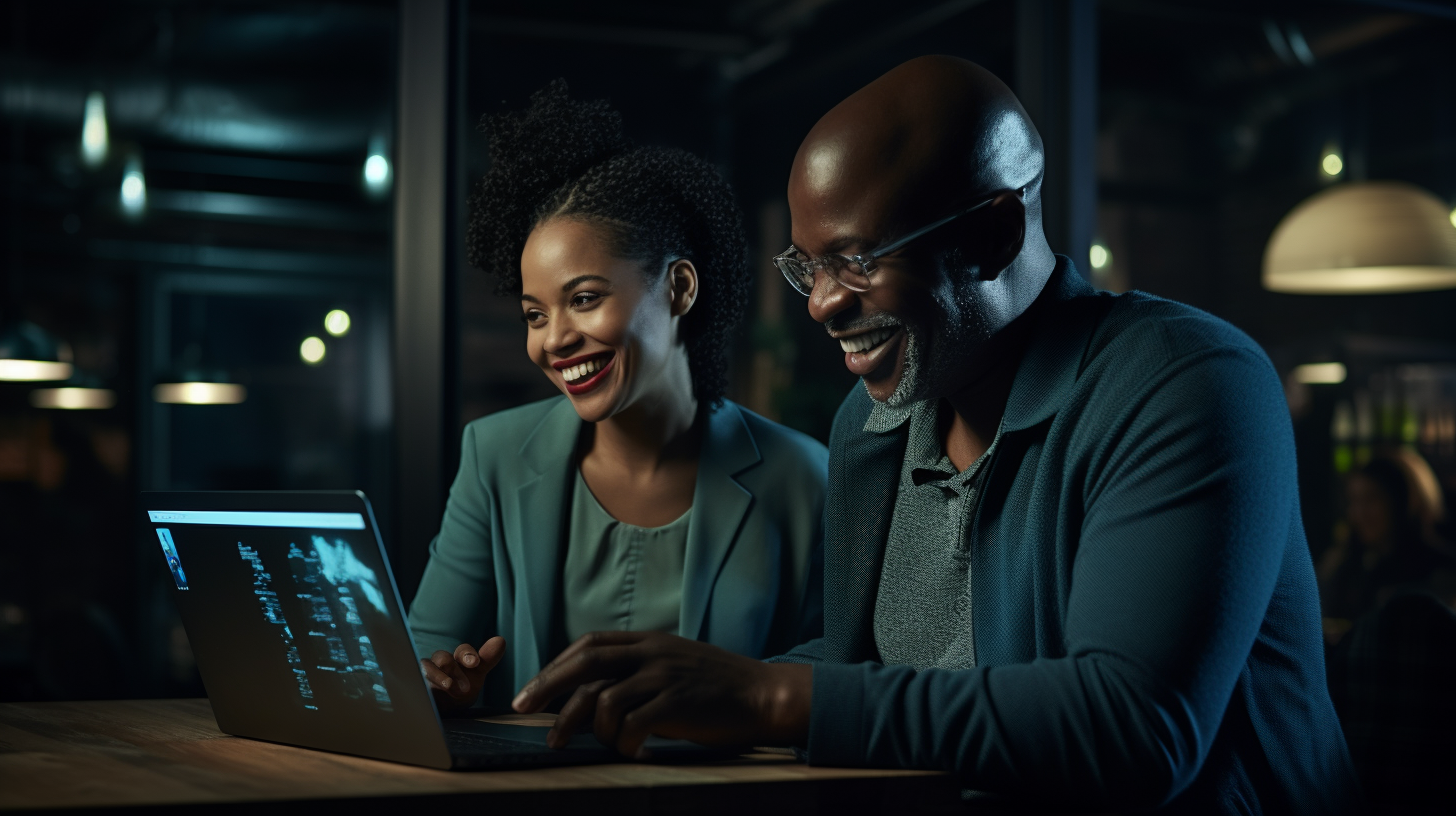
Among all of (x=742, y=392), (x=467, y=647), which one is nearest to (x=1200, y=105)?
(x=742, y=392)

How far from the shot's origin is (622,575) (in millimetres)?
1947

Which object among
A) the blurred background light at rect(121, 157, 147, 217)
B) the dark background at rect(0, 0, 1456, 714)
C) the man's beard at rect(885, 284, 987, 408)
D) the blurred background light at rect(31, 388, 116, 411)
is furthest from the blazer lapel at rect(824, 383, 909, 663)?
the blurred background light at rect(31, 388, 116, 411)

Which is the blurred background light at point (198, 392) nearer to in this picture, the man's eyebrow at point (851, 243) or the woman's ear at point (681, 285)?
the woman's ear at point (681, 285)

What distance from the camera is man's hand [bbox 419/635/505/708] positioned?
1.46 metres

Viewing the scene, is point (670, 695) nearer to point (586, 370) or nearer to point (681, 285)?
point (586, 370)

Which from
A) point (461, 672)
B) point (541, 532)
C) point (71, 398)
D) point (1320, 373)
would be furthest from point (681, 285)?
point (71, 398)

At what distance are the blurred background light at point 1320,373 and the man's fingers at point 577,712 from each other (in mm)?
7121

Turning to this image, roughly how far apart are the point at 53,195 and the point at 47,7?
2.45 meters

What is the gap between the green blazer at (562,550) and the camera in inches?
74.4

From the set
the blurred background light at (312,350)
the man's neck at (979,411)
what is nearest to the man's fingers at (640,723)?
the man's neck at (979,411)

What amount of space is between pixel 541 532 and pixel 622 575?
0.14 metres

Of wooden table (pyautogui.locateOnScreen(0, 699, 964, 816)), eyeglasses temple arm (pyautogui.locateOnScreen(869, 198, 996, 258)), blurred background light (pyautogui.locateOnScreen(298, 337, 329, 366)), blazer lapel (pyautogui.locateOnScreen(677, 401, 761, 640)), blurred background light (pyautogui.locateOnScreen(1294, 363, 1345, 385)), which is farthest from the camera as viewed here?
blurred background light (pyautogui.locateOnScreen(298, 337, 329, 366))

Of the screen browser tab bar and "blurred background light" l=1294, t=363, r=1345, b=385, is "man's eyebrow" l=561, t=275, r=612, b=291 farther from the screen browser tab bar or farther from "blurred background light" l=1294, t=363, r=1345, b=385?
"blurred background light" l=1294, t=363, r=1345, b=385

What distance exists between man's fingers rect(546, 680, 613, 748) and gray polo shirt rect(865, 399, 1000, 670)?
18.4 inches
